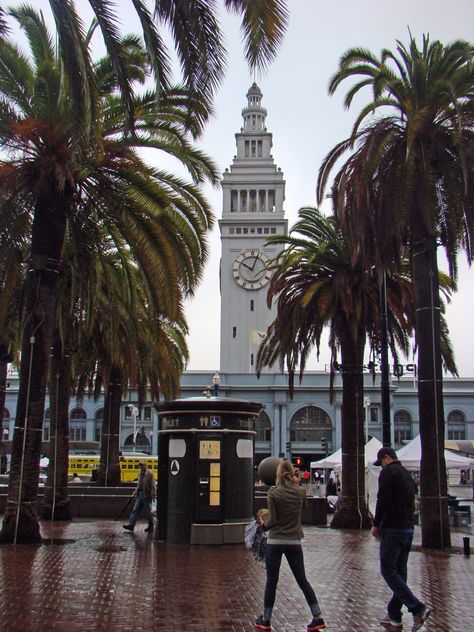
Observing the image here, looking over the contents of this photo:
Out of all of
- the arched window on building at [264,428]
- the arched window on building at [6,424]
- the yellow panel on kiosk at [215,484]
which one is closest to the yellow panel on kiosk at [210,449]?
the yellow panel on kiosk at [215,484]

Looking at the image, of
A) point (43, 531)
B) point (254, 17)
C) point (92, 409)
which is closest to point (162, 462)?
point (43, 531)

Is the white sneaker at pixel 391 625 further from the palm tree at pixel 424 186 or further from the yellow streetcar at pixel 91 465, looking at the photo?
the yellow streetcar at pixel 91 465

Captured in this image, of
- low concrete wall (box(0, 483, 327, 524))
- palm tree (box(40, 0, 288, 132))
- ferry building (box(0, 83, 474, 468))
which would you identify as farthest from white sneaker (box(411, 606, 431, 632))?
ferry building (box(0, 83, 474, 468))

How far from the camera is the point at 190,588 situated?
10656 mm

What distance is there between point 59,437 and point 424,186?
12.5 meters

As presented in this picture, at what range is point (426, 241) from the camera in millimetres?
18031

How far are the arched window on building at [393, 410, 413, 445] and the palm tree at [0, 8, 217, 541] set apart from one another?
63.0 m

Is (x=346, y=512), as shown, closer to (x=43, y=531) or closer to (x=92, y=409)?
(x=43, y=531)

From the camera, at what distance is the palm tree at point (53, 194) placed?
15492 millimetres

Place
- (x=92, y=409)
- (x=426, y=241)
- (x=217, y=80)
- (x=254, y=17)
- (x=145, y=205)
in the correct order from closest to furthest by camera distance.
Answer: (x=254, y=17) < (x=217, y=80) < (x=145, y=205) < (x=426, y=241) < (x=92, y=409)

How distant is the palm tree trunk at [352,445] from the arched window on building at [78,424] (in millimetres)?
58639

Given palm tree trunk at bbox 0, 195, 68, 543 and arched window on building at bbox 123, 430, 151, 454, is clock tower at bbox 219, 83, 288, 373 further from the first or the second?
palm tree trunk at bbox 0, 195, 68, 543

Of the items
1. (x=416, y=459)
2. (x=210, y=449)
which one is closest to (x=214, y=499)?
(x=210, y=449)

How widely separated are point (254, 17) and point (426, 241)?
35.0ft
